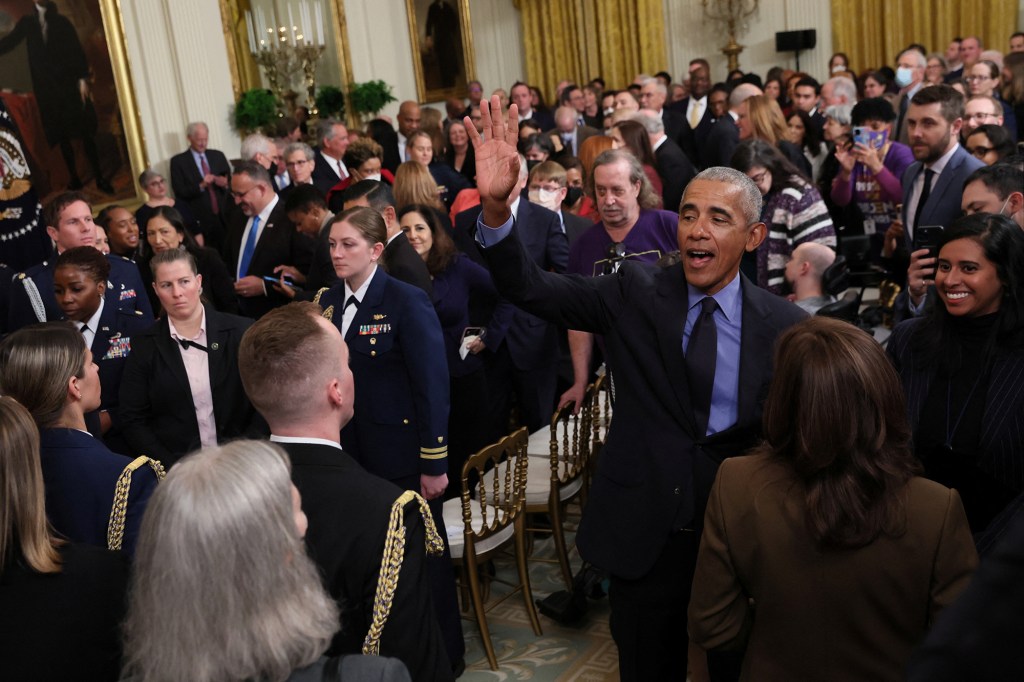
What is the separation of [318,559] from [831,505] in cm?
103

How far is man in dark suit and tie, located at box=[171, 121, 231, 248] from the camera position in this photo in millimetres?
9898

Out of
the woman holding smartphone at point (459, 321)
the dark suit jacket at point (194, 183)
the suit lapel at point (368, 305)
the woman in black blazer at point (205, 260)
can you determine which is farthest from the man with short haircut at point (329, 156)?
the suit lapel at point (368, 305)

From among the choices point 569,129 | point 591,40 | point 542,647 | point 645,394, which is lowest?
point 542,647

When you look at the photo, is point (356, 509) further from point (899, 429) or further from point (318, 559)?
Answer: point (899, 429)

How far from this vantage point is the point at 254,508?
1524mm

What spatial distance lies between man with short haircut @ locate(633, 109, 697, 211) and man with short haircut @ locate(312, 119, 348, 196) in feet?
9.02

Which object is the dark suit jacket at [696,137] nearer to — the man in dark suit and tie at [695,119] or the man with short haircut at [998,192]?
the man in dark suit and tie at [695,119]

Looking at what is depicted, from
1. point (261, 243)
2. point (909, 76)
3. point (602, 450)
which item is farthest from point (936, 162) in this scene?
point (909, 76)

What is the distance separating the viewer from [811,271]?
397 centimetres

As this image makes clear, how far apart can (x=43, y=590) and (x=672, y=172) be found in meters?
5.62

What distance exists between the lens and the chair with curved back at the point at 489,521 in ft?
12.1

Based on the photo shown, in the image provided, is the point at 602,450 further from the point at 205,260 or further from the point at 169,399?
the point at 205,260

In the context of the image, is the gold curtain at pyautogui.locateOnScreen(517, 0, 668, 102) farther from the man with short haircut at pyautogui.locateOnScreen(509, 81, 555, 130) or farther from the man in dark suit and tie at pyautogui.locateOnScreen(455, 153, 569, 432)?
the man in dark suit and tie at pyautogui.locateOnScreen(455, 153, 569, 432)

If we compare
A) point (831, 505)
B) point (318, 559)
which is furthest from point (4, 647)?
point (831, 505)
